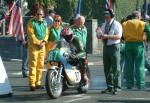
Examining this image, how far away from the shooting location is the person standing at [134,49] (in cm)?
1470

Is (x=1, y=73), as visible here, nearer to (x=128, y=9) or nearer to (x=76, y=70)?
(x=76, y=70)

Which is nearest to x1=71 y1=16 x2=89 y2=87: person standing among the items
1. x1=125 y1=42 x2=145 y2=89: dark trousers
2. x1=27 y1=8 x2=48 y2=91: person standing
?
Answer: x1=27 y1=8 x2=48 y2=91: person standing

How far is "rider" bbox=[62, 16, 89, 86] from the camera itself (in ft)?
44.3

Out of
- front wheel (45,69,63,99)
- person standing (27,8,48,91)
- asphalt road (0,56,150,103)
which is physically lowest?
asphalt road (0,56,150,103)

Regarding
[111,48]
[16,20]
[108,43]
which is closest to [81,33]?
[108,43]

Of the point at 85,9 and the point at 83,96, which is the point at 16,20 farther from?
the point at 85,9

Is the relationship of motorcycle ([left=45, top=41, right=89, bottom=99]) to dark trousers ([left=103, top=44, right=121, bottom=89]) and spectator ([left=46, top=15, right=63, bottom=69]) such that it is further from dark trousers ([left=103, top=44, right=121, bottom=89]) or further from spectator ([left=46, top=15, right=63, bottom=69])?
spectator ([left=46, top=15, right=63, bottom=69])

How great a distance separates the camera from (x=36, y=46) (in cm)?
1444

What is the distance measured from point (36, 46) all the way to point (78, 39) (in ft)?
4.15

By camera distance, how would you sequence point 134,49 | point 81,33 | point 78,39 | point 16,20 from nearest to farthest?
Answer: 1. point 78,39
2. point 81,33
3. point 134,49
4. point 16,20

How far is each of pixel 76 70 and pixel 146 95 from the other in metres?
1.59

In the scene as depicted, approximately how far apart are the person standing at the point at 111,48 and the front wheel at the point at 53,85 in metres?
1.34

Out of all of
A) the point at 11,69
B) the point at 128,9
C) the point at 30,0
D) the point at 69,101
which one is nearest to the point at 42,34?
the point at 69,101

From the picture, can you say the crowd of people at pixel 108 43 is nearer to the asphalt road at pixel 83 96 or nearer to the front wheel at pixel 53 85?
the asphalt road at pixel 83 96
